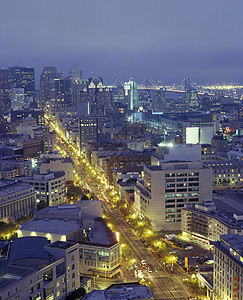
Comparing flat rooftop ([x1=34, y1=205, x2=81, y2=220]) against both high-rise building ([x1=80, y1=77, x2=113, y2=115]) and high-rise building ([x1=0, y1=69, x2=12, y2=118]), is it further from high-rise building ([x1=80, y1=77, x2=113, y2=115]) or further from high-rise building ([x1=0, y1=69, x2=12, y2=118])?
high-rise building ([x1=80, y1=77, x2=113, y2=115])

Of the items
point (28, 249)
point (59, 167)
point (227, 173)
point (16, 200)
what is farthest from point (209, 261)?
point (59, 167)

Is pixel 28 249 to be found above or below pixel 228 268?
above

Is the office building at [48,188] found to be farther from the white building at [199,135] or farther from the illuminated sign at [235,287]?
the white building at [199,135]

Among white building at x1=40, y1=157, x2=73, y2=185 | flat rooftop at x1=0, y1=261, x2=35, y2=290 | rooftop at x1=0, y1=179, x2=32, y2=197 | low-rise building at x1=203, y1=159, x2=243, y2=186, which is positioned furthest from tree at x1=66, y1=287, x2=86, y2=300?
low-rise building at x1=203, y1=159, x2=243, y2=186

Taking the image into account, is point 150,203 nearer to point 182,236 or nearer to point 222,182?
point 182,236

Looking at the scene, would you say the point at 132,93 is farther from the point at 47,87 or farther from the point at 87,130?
the point at 87,130
